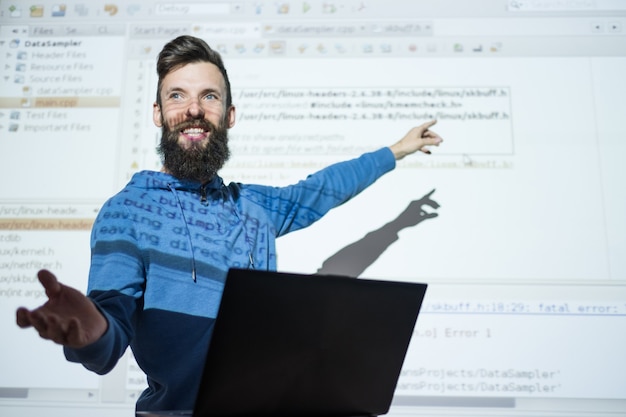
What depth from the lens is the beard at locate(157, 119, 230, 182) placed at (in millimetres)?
1198

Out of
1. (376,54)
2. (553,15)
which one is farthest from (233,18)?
(553,15)

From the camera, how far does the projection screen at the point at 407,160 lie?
1.59 metres

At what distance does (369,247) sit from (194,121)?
2.20ft

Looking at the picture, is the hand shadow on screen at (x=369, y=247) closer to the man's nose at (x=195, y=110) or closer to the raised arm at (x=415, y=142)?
the raised arm at (x=415, y=142)

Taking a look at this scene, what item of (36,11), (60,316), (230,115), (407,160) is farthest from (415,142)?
(36,11)

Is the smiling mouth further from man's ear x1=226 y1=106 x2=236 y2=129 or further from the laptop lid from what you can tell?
the laptop lid

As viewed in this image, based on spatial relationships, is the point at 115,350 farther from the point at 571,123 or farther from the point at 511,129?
the point at 571,123

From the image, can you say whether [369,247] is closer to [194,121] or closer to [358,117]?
[358,117]

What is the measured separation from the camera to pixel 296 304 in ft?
2.15

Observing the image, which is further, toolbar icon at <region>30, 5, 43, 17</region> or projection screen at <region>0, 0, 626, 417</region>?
toolbar icon at <region>30, 5, 43, 17</region>

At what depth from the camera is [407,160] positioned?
174 cm

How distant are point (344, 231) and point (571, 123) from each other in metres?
0.77


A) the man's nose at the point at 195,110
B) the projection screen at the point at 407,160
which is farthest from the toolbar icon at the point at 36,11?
the man's nose at the point at 195,110

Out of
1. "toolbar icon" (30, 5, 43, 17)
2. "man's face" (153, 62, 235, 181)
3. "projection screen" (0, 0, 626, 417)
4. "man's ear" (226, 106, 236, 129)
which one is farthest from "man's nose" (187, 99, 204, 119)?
"toolbar icon" (30, 5, 43, 17)
